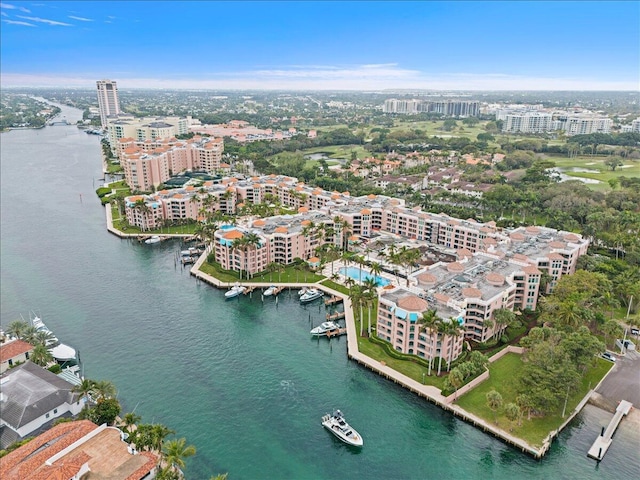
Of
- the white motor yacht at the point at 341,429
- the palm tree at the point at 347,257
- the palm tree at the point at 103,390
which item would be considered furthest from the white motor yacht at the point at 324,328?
the palm tree at the point at 103,390

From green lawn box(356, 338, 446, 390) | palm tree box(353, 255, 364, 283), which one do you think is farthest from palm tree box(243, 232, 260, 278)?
green lawn box(356, 338, 446, 390)

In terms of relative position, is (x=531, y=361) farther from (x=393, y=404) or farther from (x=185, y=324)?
(x=185, y=324)

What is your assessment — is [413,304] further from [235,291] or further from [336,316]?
[235,291]

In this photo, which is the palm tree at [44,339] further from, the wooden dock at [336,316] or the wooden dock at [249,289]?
the wooden dock at [336,316]

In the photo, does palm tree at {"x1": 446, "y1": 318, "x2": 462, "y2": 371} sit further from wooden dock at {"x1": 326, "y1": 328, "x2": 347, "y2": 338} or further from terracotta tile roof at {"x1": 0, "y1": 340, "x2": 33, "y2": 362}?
terracotta tile roof at {"x1": 0, "y1": 340, "x2": 33, "y2": 362}

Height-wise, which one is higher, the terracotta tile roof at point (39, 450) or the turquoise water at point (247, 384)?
the terracotta tile roof at point (39, 450)

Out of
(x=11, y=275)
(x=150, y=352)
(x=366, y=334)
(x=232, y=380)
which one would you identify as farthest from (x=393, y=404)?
(x=11, y=275)
